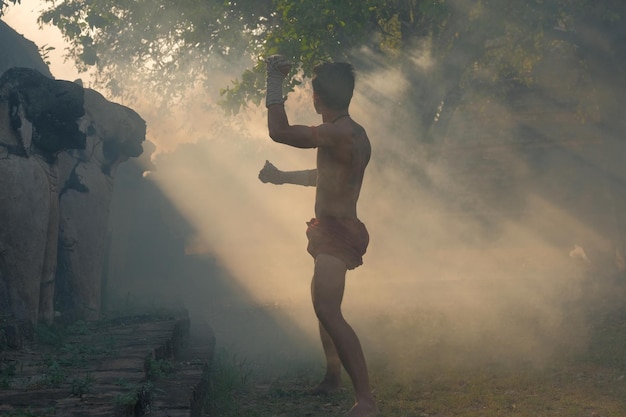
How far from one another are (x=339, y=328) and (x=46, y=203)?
271cm

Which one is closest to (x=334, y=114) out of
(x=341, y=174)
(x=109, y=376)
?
(x=341, y=174)

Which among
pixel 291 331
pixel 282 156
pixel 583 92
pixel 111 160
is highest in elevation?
pixel 282 156

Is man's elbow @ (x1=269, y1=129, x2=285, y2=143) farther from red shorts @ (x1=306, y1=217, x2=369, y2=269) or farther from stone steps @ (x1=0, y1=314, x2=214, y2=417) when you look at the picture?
stone steps @ (x1=0, y1=314, x2=214, y2=417)

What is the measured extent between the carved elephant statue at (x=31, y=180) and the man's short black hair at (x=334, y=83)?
2335 mm

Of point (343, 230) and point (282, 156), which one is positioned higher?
point (282, 156)

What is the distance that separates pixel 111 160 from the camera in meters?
8.61

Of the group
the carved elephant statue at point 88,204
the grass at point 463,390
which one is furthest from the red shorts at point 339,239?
the carved elephant statue at point 88,204

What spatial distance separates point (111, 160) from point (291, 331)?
279 cm

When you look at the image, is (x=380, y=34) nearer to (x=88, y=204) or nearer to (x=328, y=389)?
(x=88, y=204)

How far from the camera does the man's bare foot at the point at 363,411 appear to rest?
173 inches

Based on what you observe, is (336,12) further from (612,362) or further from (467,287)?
(612,362)

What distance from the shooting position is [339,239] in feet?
15.6

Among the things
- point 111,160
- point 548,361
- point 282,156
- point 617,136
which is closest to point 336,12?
point 111,160

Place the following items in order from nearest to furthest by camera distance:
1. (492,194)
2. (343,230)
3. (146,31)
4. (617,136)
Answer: (343,230) < (617,136) < (146,31) < (492,194)
